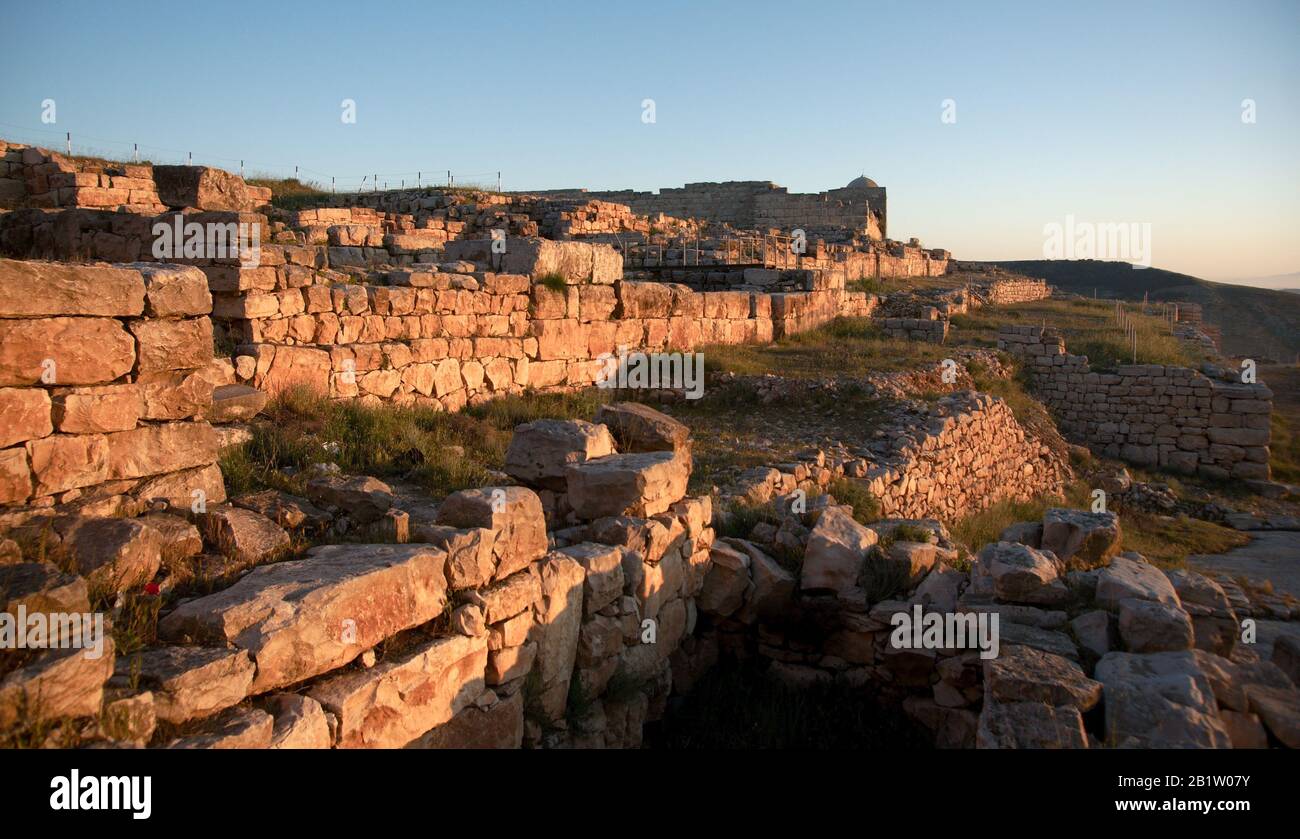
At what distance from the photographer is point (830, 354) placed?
13844mm

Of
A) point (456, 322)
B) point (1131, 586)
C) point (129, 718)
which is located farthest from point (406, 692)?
point (456, 322)

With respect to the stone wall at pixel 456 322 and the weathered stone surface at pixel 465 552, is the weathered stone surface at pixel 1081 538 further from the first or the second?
the stone wall at pixel 456 322

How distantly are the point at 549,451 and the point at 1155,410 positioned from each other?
51.6 feet

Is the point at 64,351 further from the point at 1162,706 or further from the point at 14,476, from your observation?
the point at 1162,706

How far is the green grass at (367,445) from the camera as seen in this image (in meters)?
5.27

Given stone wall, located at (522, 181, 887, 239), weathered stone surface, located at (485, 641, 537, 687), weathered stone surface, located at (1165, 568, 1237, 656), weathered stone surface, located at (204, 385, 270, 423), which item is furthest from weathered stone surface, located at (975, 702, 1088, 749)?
stone wall, located at (522, 181, 887, 239)

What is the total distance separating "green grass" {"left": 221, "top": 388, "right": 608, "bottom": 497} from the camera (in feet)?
17.3

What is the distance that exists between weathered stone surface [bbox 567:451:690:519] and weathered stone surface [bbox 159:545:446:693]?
5.25 feet

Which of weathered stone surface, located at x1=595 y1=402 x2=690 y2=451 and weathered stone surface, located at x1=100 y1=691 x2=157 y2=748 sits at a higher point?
weathered stone surface, located at x1=595 y1=402 x2=690 y2=451

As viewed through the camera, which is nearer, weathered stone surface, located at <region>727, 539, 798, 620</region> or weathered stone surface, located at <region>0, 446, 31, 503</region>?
weathered stone surface, located at <region>0, 446, 31, 503</region>

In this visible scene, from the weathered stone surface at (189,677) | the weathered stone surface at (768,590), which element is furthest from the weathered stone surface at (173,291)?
the weathered stone surface at (768,590)

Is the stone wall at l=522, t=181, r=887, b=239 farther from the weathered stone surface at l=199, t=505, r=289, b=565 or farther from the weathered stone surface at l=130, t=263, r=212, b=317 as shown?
the weathered stone surface at l=199, t=505, r=289, b=565

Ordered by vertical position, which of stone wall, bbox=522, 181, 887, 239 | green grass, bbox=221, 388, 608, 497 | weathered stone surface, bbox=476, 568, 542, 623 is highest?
stone wall, bbox=522, 181, 887, 239

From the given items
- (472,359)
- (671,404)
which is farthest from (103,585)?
(671,404)
